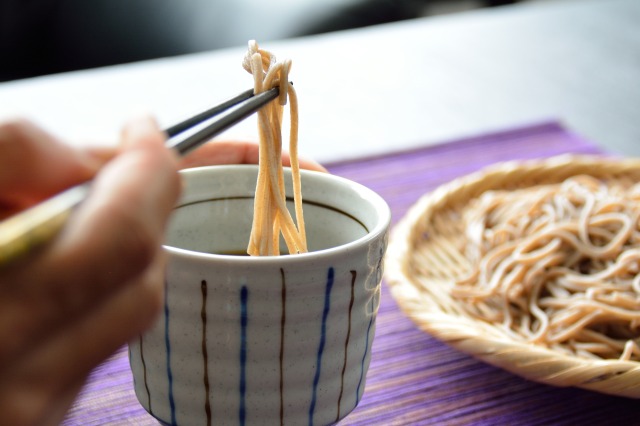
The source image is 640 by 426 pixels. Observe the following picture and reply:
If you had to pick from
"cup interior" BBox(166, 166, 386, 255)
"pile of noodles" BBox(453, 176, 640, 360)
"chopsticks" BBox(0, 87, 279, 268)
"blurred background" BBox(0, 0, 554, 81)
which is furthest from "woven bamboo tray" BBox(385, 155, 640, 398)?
"blurred background" BBox(0, 0, 554, 81)

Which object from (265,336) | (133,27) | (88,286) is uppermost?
(88,286)

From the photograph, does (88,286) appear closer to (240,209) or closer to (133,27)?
(240,209)

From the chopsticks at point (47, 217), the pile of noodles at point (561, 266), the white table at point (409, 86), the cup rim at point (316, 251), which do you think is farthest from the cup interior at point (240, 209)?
the white table at point (409, 86)

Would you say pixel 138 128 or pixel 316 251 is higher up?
pixel 138 128

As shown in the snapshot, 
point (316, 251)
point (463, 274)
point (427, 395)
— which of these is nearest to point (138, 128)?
point (316, 251)

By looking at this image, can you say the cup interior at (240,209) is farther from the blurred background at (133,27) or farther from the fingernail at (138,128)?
the blurred background at (133,27)

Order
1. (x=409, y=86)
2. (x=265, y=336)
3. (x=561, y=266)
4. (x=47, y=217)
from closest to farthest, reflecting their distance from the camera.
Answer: (x=47, y=217)
(x=265, y=336)
(x=561, y=266)
(x=409, y=86)
